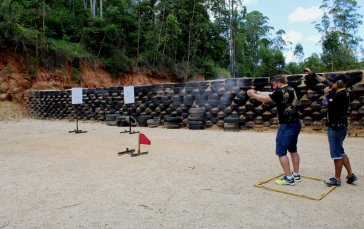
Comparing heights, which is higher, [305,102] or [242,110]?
[305,102]

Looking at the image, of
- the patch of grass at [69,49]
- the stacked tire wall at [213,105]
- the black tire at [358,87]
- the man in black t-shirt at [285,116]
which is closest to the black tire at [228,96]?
the stacked tire wall at [213,105]

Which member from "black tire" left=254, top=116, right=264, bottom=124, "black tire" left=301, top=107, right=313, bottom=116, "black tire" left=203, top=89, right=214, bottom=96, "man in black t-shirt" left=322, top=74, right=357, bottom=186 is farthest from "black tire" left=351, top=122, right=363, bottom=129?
"man in black t-shirt" left=322, top=74, right=357, bottom=186

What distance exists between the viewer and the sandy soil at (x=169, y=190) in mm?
2965

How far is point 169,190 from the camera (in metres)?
3.94

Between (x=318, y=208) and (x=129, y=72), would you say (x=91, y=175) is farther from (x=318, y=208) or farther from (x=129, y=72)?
(x=129, y=72)

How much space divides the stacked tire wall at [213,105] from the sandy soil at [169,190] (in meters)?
2.10

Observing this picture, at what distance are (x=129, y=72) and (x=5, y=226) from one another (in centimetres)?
2654

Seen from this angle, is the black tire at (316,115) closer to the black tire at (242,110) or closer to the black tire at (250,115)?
the black tire at (250,115)

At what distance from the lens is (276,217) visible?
9.79 ft

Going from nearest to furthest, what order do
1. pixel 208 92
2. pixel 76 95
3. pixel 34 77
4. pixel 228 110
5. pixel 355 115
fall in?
pixel 355 115
pixel 228 110
pixel 208 92
pixel 76 95
pixel 34 77

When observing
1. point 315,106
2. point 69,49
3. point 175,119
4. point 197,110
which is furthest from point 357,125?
point 69,49

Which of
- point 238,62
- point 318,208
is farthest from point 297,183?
point 238,62

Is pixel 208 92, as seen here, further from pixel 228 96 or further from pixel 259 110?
pixel 259 110

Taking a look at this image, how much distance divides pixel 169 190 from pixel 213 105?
723cm
